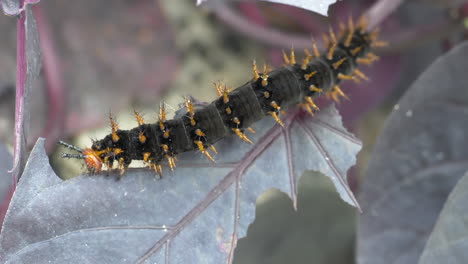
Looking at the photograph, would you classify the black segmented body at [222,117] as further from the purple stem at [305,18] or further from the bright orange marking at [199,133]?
the purple stem at [305,18]

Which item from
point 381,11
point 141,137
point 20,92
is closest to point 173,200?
point 141,137

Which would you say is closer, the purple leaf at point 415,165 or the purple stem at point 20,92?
the purple stem at point 20,92

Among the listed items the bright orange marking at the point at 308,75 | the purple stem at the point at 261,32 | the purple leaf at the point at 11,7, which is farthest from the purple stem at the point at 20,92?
the purple stem at the point at 261,32

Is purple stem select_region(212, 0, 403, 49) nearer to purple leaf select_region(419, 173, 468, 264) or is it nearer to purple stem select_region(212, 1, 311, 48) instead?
purple stem select_region(212, 1, 311, 48)

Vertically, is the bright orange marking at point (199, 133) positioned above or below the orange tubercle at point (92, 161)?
below

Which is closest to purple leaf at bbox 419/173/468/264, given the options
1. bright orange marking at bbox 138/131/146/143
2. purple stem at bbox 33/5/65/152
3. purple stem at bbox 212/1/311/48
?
bright orange marking at bbox 138/131/146/143

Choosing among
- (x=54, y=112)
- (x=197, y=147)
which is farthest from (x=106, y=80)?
(x=197, y=147)

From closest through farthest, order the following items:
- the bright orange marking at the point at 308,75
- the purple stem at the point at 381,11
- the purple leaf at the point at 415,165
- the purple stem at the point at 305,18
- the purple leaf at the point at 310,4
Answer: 1. the purple leaf at the point at 310,4
2. the bright orange marking at the point at 308,75
3. the purple leaf at the point at 415,165
4. the purple stem at the point at 381,11
5. the purple stem at the point at 305,18
